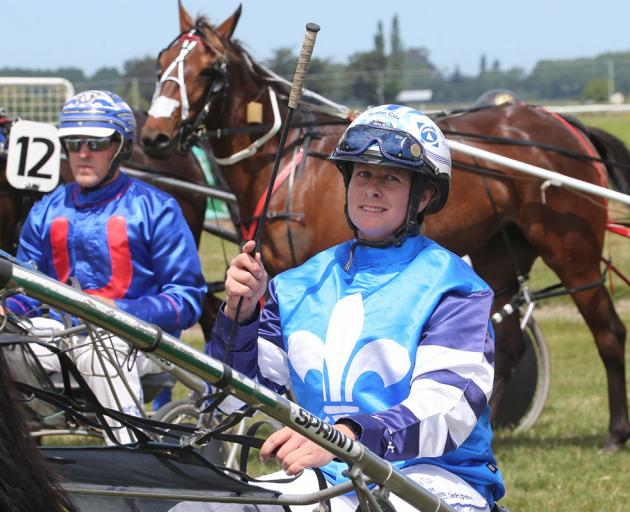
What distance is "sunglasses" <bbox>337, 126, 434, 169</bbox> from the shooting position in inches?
109

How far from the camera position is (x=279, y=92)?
21.4ft

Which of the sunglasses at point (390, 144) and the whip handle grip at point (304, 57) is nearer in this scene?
the whip handle grip at point (304, 57)

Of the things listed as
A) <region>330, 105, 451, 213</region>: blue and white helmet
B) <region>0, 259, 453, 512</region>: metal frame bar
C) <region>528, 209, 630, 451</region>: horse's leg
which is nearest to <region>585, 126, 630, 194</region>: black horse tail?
<region>528, 209, 630, 451</region>: horse's leg

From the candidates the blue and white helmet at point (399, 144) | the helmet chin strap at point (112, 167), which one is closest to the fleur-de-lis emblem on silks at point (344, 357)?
the blue and white helmet at point (399, 144)

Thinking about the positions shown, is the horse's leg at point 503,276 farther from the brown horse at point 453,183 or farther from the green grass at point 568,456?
the green grass at point 568,456

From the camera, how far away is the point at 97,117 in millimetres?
4898

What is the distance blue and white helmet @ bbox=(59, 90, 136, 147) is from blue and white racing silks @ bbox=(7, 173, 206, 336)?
218 mm

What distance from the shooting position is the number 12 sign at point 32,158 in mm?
6059

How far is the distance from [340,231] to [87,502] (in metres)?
3.86

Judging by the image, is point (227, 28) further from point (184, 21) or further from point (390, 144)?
point (390, 144)

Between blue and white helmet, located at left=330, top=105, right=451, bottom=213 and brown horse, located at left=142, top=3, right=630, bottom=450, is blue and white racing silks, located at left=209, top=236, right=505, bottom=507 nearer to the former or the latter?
blue and white helmet, located at left=330, top=105, right=451, bottom=213

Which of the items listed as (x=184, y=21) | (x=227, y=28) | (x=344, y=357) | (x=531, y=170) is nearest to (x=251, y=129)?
(x=227, y=28)

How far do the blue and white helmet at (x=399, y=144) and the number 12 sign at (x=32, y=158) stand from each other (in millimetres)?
3479

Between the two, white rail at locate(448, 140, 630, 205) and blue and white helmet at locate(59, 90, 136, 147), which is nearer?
blue and white helmet at locate(59, 90, 136, 147)
